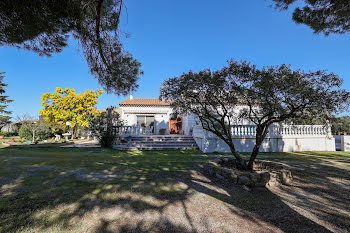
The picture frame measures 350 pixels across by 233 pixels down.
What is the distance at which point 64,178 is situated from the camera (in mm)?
5488

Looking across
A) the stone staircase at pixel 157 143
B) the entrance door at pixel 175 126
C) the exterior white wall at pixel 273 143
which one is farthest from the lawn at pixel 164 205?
the entrance door at pixel 175 126

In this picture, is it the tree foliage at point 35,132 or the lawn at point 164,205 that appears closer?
the lawn at point 164,205

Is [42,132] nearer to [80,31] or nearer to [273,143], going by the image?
[80,31]

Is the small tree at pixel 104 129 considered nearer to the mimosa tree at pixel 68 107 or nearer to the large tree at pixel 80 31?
the large tree at pixel 80 31

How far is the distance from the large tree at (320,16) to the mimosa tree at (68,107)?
2566cm

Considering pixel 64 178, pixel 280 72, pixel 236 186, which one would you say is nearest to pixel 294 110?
pixel 280 72

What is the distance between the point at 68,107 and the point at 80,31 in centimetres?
2496

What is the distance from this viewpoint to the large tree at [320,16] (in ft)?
19.2

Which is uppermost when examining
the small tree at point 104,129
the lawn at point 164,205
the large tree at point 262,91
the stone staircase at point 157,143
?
the large tree at point 262,91

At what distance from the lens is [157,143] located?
1469 cm

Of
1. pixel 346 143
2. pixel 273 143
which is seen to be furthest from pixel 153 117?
pixel 346 143

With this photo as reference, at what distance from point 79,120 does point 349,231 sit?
29.5 m

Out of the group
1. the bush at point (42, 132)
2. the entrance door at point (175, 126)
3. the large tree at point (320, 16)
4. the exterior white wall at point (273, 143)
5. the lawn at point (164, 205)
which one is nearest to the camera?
the lawn at point (164, 205)

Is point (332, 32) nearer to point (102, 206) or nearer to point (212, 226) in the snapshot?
point (212, 226)
